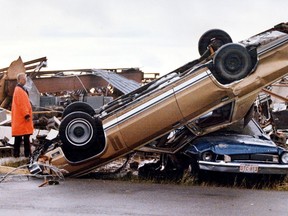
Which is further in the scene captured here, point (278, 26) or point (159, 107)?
point (278, 26)

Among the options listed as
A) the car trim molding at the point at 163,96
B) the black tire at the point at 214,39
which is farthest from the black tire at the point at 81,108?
the black tire at the point at 214,39

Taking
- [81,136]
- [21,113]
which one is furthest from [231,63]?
[21,113]

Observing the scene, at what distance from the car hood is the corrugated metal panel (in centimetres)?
915

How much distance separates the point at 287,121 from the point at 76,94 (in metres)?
7.43

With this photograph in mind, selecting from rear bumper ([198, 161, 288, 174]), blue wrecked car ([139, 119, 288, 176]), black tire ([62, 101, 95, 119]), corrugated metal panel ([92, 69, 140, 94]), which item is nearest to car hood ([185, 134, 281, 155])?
blue wrecked car ([139, 119, 288, 176])

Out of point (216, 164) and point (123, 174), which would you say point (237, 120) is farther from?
point (123, 174)

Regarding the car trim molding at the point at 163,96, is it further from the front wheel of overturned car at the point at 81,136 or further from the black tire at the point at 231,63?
the front wheel of overturned car at the point at 81,136

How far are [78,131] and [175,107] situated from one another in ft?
5.31

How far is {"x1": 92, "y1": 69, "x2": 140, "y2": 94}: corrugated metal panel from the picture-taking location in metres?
19.9

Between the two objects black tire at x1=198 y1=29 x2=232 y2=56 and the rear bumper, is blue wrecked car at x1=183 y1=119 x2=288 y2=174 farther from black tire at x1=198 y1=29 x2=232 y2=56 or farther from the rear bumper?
black tire at x1=198 y1=29 x2=232 y2=56

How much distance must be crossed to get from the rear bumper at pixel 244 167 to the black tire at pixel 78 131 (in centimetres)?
183

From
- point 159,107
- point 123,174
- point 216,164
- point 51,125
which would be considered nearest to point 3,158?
point 51,125

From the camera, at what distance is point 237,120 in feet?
35.9

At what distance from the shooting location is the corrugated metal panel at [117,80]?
19.9 m
